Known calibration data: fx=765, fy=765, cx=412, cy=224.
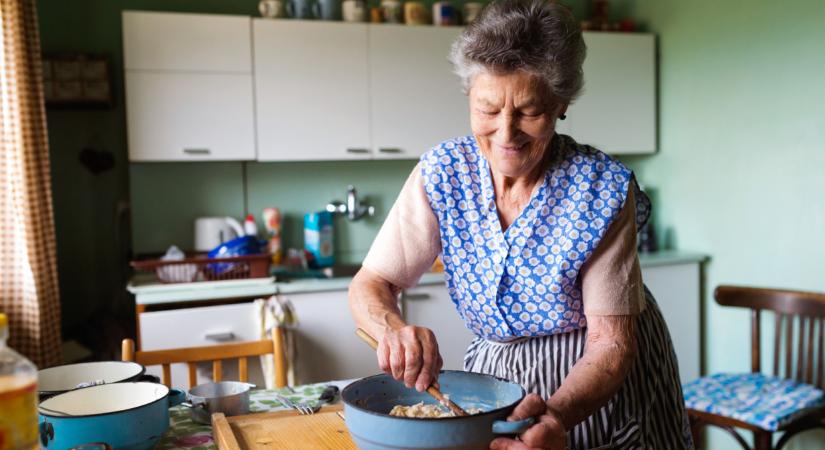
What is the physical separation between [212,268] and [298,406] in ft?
5.09

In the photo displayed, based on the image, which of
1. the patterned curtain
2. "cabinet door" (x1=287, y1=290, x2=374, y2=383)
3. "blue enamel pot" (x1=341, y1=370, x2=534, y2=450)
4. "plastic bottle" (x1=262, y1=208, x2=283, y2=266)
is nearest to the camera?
"blue enamel pot" (x1=341, y1=370, x2=534, y2=450)

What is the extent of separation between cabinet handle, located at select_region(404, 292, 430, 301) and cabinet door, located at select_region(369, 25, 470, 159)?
626 millimetres

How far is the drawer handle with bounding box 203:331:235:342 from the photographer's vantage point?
2.73 metres

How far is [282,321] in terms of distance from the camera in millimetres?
2777

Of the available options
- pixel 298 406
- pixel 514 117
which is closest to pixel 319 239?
pixel 298 406

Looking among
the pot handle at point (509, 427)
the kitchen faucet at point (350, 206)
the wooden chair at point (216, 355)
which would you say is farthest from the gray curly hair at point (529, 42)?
the kitchen faucet at point (350, 206)

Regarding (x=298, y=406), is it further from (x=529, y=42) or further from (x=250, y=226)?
(x=250, y=226)

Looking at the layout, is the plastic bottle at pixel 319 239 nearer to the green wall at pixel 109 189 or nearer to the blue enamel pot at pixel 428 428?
the green wall at pixel 109 189

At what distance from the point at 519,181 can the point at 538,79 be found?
0.69ft

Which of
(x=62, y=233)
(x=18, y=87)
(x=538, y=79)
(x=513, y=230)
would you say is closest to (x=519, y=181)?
(x=513, y=230)

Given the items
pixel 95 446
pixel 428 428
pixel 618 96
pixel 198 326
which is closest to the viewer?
pixel 428 428

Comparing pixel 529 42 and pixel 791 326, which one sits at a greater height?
pixel 529 42

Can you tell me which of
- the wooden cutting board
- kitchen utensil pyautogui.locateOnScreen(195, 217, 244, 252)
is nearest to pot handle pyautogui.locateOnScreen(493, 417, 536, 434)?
the wooden cutting board

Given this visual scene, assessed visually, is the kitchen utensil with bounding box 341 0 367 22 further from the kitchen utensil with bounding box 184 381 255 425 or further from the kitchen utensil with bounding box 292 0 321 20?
the kitchen utensil with bounding box 184 381 255 425
